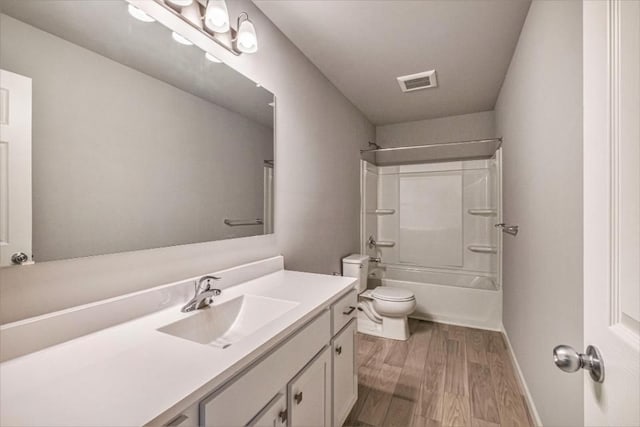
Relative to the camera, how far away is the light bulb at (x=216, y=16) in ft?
4.19

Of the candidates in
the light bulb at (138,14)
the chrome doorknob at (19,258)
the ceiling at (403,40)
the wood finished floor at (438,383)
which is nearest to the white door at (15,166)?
the chrome doorknob at (19,258)

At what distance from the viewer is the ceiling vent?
247 cm

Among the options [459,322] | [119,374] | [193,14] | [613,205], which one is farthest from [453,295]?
[193,14]

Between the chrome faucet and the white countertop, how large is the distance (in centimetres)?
9

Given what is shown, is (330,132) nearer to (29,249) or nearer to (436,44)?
(436,44)

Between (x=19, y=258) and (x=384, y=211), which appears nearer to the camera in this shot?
(x=19, y=258)

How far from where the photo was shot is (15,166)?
0.77 meters

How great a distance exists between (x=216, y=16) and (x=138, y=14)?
13.5 inches

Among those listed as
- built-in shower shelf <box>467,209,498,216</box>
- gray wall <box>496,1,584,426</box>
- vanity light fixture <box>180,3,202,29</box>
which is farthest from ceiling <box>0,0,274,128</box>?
built-in shower shelf <box>467,209,498,216</box>

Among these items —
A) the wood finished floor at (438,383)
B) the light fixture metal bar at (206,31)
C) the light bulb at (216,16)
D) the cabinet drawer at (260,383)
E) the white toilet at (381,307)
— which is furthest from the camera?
the white toilet at (381,307)

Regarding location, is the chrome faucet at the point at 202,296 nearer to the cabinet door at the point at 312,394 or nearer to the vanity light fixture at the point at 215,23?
the cabinet door at the point at 312,394

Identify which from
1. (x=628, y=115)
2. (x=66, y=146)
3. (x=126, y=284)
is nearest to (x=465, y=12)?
(x=628, y=115)

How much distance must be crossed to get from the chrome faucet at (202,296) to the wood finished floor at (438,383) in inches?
44.1

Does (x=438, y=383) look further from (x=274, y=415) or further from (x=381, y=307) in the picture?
(x=274, y=415)
